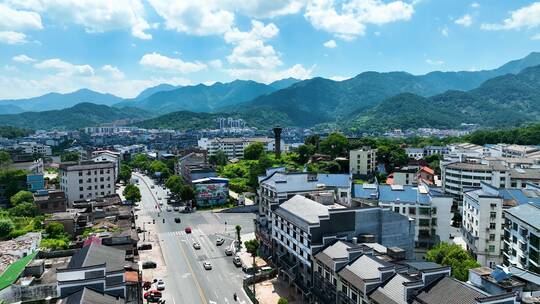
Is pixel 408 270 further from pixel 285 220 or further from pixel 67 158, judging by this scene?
pixel 67 158

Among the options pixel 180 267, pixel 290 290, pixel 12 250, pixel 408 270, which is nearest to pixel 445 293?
pixel 408 270

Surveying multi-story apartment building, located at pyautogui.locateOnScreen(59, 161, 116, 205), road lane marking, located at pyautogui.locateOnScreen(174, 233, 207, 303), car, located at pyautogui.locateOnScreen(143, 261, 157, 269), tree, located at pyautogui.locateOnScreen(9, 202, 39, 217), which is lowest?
road lane marking, located at pyautogui.locateOnScreen(174, 233, 207, 303)

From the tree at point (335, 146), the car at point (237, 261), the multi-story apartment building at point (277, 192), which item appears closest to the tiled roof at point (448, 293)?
the multi-story apartment building at point (277, 192)

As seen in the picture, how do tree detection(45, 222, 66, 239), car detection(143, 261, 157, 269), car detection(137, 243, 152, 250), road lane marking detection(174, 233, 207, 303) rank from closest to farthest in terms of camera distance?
road lane marking detection(174, 233, 207, 303), car detection(143, 261, 157, 269), tree detection(45, 222, 66, 239), car detection(137, 243, 152, 250)

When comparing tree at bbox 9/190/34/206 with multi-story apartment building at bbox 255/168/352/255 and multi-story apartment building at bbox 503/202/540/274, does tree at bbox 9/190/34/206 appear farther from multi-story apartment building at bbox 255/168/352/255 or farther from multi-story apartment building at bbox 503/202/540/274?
multi-story apartment building at bbox 503/202/540/274

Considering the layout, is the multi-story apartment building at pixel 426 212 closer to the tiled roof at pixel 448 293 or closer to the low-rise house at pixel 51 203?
the tiled roof at pixel 448 293

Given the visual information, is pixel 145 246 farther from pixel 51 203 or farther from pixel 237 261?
pixel 51 203

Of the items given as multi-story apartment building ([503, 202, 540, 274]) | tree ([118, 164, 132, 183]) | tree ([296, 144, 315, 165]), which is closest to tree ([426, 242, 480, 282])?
multi-story apartment building ([503, 202, 540, 274])
